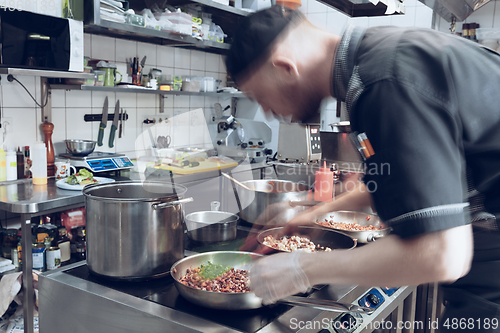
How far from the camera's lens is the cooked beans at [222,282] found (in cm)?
114

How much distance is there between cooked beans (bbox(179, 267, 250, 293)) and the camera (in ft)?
3.74

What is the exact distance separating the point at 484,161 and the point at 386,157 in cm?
25

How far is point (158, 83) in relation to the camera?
3789 millimetres

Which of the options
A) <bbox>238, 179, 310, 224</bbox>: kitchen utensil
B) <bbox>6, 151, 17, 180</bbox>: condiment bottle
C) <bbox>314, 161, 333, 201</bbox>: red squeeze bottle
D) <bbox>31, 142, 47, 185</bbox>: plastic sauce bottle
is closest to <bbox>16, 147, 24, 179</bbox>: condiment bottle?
<bbox>6, 151, 17, 180</bbox>: condiment bottle

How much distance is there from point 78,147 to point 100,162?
190mm

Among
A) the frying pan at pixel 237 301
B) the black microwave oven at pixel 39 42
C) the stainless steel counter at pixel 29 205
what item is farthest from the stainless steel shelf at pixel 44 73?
the frying pan at pixel 237 301

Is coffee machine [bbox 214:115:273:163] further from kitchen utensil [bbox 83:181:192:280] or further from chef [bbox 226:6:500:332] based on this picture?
chef [bbox 226:6:500:332]

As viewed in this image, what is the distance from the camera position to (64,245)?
2.67 meters

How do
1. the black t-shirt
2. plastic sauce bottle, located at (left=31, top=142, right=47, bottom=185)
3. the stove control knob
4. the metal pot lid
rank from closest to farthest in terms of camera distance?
the black t-shirt < the metal pot lid < the stove control knob < plastic sauce bottle, located at (left=31, top=142, right=47, bottom=185)

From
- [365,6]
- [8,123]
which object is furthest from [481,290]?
[8,123]

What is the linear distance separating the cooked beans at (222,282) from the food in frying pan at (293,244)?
0.29m

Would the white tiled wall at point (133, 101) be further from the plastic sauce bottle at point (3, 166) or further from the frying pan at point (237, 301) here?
the frying pan at point (237, 301)

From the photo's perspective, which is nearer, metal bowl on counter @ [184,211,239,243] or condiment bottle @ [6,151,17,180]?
metal bowl on counter @ [184,211,239,243]

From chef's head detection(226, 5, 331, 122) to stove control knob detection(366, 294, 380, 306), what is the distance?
75 cm
